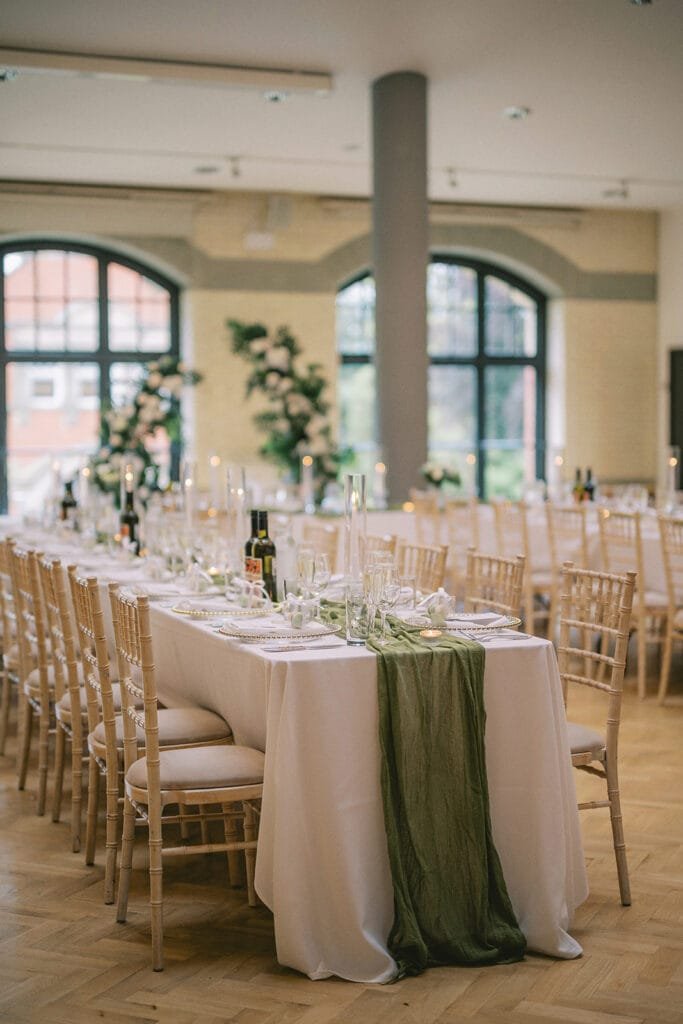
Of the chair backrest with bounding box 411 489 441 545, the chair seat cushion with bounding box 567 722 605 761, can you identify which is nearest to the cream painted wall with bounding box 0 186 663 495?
the chair backrest with bounding box 411 489 441 545

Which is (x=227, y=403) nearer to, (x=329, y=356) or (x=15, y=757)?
(x=329, y=356)

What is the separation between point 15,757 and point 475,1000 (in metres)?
3.32

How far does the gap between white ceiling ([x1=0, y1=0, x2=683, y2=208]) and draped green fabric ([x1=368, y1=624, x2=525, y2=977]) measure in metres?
5.50

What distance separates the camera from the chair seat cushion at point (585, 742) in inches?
153

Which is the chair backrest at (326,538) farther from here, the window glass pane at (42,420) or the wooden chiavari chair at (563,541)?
the window glass pane at (42,420)

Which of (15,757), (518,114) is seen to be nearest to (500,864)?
(15,757)

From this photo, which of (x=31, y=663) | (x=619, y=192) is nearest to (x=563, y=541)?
(x=31, y=663)

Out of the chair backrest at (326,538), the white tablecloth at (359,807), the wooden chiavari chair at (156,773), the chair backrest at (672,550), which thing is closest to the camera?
the white tablecloth at (359,807)

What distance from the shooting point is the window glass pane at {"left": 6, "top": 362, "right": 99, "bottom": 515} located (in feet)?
43.9

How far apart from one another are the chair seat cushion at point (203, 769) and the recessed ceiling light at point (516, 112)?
766cm

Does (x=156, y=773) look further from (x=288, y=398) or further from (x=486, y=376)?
(x=486, y=376)

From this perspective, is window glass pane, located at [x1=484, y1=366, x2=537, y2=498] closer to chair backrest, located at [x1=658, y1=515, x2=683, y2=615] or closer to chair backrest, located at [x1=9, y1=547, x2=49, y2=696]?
chair backrest, located at [x1=658, y1=515, x2=683, y2=615]

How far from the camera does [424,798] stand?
11.5 ft

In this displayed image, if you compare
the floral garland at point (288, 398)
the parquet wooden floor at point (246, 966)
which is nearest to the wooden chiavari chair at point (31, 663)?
the parquet wooden floor at point (246, 966)
